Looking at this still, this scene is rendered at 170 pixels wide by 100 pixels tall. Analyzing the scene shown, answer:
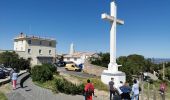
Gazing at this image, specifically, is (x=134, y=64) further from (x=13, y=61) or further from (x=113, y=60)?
(x=13, y=61)

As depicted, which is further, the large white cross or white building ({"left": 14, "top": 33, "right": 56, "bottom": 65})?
white building ({"left": 14, "top": 33, "right": 56, "bottom": 65})

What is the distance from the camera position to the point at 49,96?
56.6ft

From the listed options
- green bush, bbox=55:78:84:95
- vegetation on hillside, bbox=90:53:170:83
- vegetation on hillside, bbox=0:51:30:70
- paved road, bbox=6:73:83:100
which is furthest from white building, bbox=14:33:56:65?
green bush, bbox=55:78:84:95

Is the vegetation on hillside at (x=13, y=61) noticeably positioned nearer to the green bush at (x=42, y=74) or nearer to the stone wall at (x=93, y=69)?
the stone wall at (x=93, y=69)

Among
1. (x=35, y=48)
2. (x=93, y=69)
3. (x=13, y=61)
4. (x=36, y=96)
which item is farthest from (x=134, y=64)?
(x=35, y=48)

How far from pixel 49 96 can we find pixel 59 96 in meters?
0.68

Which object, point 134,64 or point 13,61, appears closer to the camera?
point 134,64

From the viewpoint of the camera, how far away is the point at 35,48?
69938 mm

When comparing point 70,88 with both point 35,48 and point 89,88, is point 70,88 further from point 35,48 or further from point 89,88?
point 35,48

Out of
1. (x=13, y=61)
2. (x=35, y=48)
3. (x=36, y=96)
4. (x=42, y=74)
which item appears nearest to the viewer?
(x=36, y=96)

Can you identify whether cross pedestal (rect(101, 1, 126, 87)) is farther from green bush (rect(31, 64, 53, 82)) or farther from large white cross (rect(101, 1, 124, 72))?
green bush (rect(31, 64, 53, 82))

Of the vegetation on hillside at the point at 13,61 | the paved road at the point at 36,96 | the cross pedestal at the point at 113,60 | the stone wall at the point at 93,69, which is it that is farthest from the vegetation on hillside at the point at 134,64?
the vegetation on hillside at the point at 13,61

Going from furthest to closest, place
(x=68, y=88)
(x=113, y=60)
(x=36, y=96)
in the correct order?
(x=113, y=60) → (x=68, y=88) → (x=36, y=96)

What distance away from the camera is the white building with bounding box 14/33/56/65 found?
6788cm
